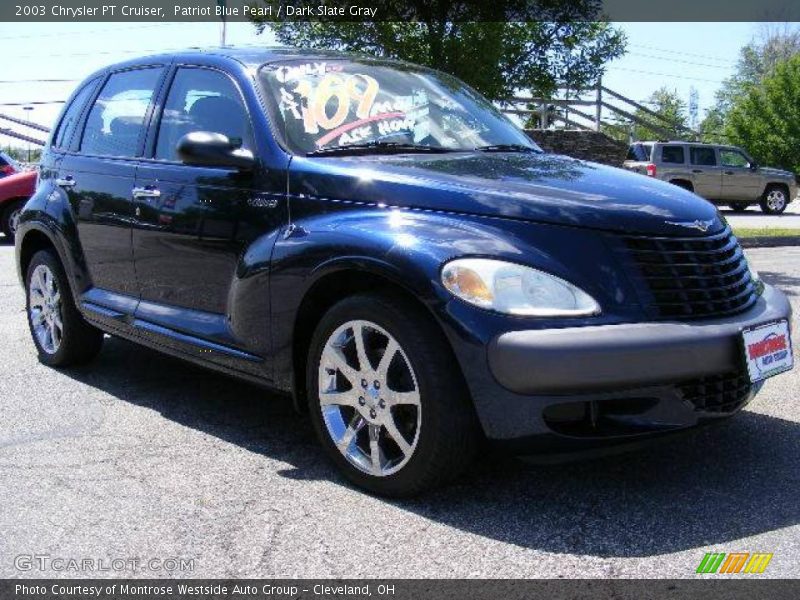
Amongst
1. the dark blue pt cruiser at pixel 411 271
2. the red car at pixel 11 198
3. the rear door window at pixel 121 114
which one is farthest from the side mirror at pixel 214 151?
the red car at pixel 11 198

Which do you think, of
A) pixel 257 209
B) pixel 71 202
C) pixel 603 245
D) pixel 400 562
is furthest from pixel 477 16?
pixel 400 562

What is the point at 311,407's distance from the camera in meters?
3.91

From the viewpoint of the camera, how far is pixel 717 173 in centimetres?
2434

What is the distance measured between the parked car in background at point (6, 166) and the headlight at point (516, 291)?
14.4 metres

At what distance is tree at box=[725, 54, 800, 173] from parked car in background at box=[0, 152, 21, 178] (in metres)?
28.8

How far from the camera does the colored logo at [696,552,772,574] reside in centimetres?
299

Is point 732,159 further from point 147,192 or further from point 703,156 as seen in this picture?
point 147,192

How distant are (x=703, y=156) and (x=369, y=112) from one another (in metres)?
21.5

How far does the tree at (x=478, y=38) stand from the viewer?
994cm

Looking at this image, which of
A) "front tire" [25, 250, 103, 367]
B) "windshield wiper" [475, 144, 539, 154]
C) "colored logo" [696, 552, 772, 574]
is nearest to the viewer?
"colored logo" [696, 552, 772, 574]

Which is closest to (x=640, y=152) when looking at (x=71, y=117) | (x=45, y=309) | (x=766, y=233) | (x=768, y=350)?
(x=766, y=233)

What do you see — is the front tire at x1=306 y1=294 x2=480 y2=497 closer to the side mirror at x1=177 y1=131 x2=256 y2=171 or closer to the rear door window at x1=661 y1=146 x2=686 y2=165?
the side mirror at x1=177 y1=131 x2=256 y2=171

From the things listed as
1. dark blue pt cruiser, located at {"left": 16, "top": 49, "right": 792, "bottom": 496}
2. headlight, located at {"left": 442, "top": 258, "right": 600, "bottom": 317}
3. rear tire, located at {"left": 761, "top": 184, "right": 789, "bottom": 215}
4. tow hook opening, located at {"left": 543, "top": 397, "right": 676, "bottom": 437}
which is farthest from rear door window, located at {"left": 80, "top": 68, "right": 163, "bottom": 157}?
rear tire, located at {"left": 761, "top": 184, "right": 789, "bottom": 215}

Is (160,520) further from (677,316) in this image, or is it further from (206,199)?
(677,316)
